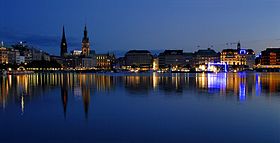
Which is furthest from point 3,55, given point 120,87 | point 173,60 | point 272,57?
point 120,87

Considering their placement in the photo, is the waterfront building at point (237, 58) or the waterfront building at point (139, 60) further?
the waterfront building at point (139, 60)

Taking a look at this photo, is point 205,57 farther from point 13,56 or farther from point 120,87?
point 120,87

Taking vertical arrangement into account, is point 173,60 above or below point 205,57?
below

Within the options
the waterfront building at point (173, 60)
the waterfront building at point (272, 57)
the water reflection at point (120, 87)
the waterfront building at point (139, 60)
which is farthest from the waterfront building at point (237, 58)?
the water reflection at point (120, 87)

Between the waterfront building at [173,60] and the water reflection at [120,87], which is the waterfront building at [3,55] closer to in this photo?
the waterfront building at [173,60]

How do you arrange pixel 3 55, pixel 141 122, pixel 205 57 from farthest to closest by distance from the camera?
pixel 205 57
pixel 3 55
pixel 141 122

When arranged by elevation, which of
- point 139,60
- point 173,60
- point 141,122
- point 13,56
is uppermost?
point 13,56

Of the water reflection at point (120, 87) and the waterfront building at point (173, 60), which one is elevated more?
the waterfront building at point (173, 60)

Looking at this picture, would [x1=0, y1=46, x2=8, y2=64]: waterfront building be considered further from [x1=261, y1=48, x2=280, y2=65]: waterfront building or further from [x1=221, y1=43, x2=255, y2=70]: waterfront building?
[x1=261, y1=48, x2=280, y2=65]: waterfront building

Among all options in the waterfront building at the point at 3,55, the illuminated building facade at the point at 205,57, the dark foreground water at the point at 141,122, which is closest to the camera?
the dark foreground water at the point at 141,122

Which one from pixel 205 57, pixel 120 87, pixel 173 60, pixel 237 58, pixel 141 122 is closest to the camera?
pixel 141 122

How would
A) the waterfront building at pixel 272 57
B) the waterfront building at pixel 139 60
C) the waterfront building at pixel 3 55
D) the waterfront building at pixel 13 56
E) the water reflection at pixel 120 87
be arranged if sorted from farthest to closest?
the waterfront building at pixel 139 60, the waterfront building at pixel 272 57, the waterfront building at pixel 13 56, the waterfront building at pixel 3 55, the water reflection at pixel 120 87

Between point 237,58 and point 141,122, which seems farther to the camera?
point 237,58

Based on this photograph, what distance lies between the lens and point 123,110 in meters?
16.5
